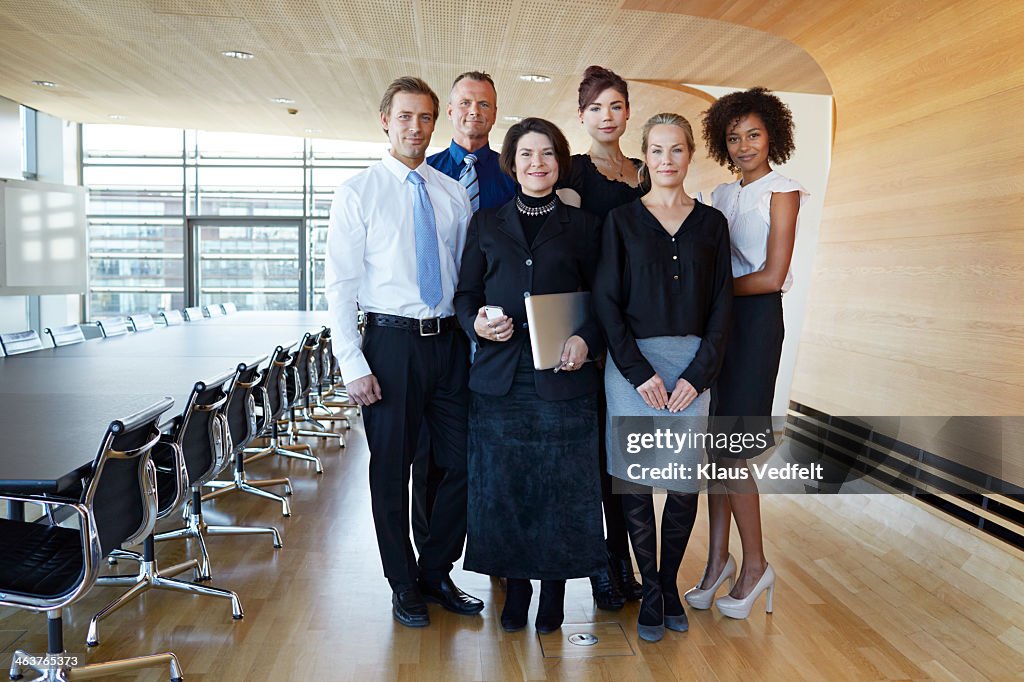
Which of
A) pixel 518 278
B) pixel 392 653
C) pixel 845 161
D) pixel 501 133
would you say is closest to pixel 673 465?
pixel 518 278

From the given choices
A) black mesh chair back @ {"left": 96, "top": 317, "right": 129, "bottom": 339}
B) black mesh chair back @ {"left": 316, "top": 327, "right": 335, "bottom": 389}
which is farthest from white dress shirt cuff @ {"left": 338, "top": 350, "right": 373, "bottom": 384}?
black mesh chair back @ {"left": 96, "top": 317, "right": 129, "bottom": 339}

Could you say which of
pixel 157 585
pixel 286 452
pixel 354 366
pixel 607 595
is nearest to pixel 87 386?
pixel 157 585

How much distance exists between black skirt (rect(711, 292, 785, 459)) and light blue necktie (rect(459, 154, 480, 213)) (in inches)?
42.0

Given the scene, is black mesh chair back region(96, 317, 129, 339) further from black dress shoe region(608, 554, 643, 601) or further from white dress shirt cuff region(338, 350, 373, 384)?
black dress shoe region(608, 554, 643, 601)

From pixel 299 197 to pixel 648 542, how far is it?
13083mm

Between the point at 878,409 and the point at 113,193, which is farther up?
the point at 113,193

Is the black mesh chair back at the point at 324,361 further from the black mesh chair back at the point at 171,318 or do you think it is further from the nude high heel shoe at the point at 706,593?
the nude high heel shoe at the point at 706,593

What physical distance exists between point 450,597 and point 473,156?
1.74 meters

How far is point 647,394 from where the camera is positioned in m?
3.11

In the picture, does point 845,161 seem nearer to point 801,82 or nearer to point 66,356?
point 801,82

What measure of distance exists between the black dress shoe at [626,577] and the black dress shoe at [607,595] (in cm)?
6

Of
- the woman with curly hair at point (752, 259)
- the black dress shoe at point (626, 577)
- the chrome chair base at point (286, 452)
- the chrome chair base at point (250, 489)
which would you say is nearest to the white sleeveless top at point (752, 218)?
the woman with curly hair at point (752, 259)

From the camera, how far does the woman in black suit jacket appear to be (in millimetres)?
3117

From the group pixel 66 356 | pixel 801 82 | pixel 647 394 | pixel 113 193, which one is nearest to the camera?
pixel 647 394
